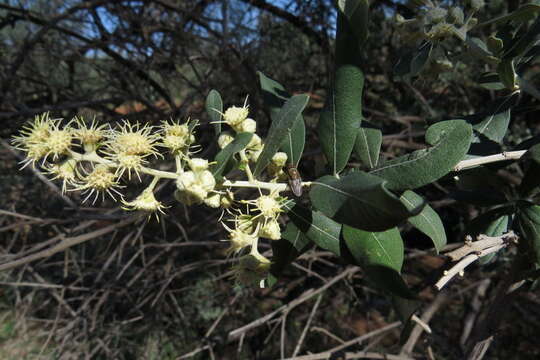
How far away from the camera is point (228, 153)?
95 cm

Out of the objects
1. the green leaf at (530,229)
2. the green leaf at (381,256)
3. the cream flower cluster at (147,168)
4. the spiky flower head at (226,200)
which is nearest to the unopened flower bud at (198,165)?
the cream flower cluster at (147,168)

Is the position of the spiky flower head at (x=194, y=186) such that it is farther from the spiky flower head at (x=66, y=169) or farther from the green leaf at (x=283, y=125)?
the spiky flower head at (x=66, y=169)

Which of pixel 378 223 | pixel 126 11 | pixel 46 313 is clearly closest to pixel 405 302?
pixel 378 223

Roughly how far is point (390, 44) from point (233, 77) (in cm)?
153

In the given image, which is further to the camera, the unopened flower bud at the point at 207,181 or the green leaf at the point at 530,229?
the green leaf at the point at 530,229

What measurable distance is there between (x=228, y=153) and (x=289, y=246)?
39 centimetres

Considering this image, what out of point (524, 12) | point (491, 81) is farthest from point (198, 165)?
point (491, 81)

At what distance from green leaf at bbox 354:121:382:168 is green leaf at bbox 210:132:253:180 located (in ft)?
1.33

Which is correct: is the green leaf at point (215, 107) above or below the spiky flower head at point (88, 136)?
above

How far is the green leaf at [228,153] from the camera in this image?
0.95m

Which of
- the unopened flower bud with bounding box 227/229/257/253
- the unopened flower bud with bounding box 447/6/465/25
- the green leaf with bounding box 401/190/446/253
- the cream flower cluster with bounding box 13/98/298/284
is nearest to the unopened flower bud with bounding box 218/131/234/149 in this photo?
the cream flower cluster with bounding box 13/98/298/284

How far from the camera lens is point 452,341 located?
3.87 m

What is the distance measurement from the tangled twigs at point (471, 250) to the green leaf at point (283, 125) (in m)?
0.48

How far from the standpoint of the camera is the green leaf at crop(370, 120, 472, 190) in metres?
0.91
